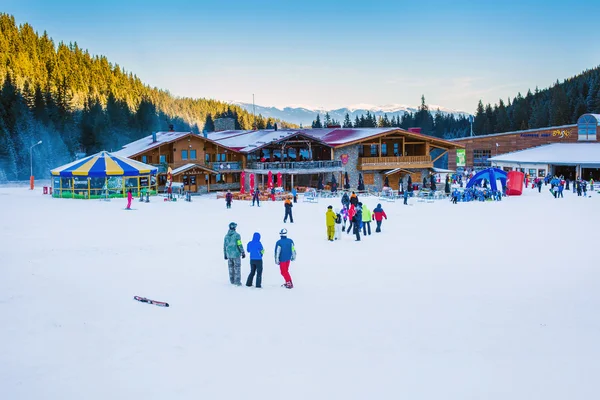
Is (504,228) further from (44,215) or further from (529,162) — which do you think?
(529,162)

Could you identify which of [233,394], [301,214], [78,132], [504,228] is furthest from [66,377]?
[78,132]

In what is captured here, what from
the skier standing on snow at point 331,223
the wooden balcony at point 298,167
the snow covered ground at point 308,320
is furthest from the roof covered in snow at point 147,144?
the skier standing on snow at point 331,223

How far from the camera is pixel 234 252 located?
1057 cm

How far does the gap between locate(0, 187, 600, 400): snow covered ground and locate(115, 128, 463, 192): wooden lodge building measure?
866 inches

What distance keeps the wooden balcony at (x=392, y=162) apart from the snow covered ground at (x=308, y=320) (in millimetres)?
23605

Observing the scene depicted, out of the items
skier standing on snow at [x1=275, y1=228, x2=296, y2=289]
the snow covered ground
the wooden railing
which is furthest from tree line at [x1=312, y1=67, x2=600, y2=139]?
skier standing on snow at [x1=275, y1=228, x2=296, y2=289]

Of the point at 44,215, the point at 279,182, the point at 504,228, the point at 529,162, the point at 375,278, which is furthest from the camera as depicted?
the point at 529,162

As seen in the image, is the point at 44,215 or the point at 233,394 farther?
A: the point at 44,215

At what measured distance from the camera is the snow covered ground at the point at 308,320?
20.5ft

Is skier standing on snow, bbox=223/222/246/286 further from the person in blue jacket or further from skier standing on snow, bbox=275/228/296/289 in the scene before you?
skier standing on snow, bbox=275/228/296/289

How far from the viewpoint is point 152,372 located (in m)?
6.43

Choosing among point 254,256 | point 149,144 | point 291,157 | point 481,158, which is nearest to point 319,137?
point 291,157

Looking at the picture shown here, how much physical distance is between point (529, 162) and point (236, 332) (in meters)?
47.0

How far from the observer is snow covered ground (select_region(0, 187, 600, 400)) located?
6250mm
